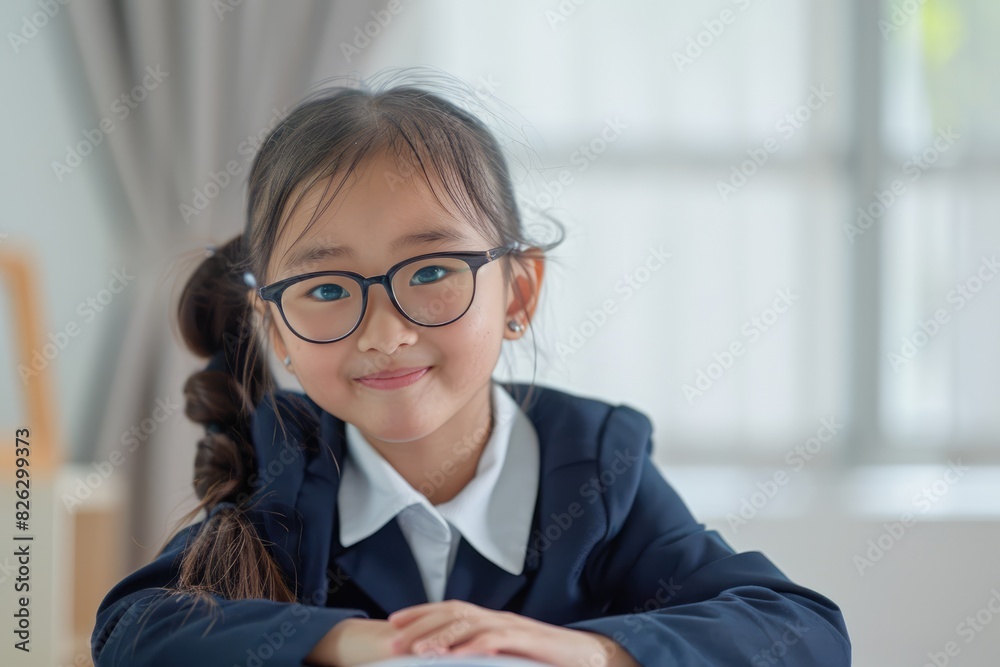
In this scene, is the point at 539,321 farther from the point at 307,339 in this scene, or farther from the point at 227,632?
the point at 227,632

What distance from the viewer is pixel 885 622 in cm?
179

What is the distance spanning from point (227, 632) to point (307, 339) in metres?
0.32

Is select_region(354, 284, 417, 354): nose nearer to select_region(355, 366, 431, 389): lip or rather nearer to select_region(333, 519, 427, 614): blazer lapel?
select_region(355, 366, 431, 389): lip

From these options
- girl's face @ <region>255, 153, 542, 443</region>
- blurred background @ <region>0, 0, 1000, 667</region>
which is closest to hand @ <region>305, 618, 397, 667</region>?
girl's face @ <region>255, 153, 542, 443</region>

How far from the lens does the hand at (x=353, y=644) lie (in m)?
0.75

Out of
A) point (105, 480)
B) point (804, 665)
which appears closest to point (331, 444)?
point (804, 665)

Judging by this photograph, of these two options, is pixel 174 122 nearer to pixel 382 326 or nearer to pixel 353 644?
pixel 382 326

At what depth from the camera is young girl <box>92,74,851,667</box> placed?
858 mm

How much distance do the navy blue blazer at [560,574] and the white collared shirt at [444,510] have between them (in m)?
0.02

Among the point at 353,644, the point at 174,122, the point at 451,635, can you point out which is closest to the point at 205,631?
the point at 353,644

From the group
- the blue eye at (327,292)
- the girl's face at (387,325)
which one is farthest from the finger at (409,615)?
the blue eye at (327,292)

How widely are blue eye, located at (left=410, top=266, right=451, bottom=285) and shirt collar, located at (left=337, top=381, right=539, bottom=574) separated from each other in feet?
0.82

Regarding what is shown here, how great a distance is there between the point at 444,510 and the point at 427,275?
0.96 feet

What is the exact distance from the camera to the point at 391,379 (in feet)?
3.17
